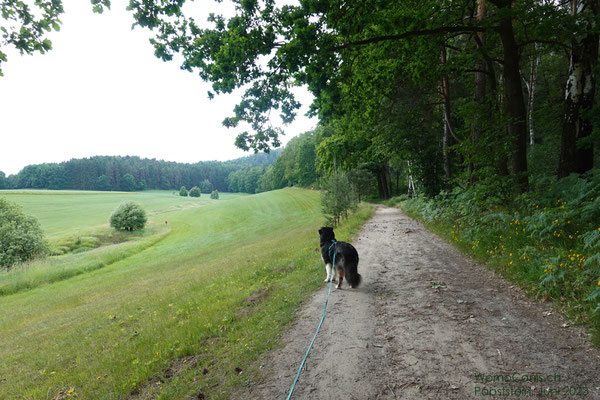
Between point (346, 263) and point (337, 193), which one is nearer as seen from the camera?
point (346, 263)

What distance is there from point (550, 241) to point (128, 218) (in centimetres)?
4929

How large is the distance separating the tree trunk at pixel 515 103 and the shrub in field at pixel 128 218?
157 ft

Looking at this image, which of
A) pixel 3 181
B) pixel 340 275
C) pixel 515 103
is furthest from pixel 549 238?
pixel 3 181

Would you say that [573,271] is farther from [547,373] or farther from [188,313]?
[188,313]


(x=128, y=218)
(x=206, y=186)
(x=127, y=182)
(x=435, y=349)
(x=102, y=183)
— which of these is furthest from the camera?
(x=206, y=186)

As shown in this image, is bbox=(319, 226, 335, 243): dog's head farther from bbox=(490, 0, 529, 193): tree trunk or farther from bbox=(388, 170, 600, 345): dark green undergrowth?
bbox=(490, 0, 529, 193): tree trunk

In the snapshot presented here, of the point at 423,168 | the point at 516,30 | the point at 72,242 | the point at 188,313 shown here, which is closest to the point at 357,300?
the point at 188,313

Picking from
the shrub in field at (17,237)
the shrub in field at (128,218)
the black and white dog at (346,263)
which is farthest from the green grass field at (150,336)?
the shrub in field at (128,218)

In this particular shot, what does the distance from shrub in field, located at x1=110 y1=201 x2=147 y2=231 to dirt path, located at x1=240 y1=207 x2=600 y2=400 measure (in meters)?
45.7

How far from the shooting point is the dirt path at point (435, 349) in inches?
124

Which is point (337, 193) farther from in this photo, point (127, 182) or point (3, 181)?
point (3, 181)

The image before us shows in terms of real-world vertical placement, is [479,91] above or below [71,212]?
above

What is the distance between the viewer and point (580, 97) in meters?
7.57

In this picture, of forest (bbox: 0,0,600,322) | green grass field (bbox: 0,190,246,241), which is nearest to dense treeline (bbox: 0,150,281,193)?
green grass field (bbox: 0,190,246,241)
